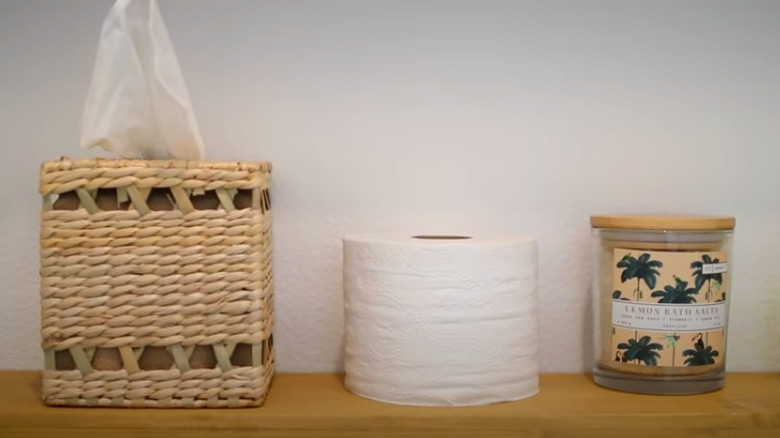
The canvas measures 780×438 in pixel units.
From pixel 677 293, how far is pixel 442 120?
0.23m

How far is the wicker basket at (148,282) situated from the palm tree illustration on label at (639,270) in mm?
257

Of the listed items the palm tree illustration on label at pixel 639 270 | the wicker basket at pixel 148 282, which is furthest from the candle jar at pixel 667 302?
the wicker basket at pixel 148 282

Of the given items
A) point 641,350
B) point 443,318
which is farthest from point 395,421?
point 641,350

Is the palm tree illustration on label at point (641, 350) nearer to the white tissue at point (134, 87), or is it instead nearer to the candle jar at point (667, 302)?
the candle jar at point (667, 302)

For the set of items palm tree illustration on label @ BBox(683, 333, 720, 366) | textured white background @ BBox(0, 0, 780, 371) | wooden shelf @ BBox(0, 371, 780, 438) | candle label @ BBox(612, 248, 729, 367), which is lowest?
wooden shelf @ BBox(0, 371, 780, 438)

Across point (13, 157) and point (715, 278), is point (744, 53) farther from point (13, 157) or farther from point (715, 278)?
point (13, 157)

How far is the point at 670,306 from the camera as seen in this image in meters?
0.55

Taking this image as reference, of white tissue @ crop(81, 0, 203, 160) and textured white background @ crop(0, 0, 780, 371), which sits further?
textured white background @ crop(0, 0, 780, 371)

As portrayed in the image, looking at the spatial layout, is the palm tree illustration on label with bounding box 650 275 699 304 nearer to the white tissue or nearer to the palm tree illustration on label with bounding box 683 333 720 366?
the palm tree illustration on label with bounding box 683 333 720 366

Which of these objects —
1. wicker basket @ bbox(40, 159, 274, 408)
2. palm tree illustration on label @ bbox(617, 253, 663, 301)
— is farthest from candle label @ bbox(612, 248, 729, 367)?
wicker basket @ bbox(40, 159, 274, 408)

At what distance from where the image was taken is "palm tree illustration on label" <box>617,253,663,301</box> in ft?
1.82

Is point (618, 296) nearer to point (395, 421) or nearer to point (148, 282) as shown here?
point (395, 421)

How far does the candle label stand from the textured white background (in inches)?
3.6

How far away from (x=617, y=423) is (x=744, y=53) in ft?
1.09
